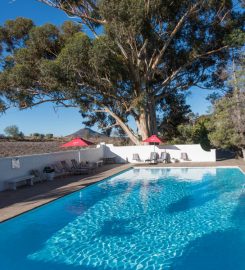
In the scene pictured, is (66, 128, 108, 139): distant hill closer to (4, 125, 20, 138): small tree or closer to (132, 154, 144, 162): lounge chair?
(132, 154, 144, 162): lounge chair

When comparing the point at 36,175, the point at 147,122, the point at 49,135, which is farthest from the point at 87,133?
the point at 36,175

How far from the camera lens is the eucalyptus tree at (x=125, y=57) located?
18.3 meters

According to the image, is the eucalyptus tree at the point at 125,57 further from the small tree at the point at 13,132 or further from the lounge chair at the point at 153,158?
the small tree at the point at 13,132

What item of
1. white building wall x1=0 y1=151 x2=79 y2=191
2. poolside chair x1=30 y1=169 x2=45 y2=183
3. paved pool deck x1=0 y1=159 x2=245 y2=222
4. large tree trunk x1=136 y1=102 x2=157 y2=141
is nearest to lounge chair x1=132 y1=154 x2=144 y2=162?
large tree trunk x1=136 y1=102 x2=157 y2=141

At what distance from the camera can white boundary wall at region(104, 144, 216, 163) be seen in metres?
20.5

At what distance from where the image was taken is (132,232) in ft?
23.9

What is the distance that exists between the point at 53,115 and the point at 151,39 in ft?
31.8

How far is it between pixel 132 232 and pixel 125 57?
16.1 metres

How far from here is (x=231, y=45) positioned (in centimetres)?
2064

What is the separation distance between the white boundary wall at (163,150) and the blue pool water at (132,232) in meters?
8.46

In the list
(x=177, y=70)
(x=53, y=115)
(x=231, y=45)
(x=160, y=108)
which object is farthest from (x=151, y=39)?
(x=53, y=115)

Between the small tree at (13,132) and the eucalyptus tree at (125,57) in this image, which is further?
the small tree at (13,132)

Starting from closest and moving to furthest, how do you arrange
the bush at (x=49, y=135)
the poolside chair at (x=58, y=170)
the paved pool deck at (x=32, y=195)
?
the paved pool deck at (x=32, y=195)
the poolside chair at (x=58, y=170)
the bush at (x=49, y=135)

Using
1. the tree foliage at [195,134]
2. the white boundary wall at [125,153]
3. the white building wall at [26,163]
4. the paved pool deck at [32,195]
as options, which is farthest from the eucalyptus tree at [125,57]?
the paved pool deck at [32,195]
